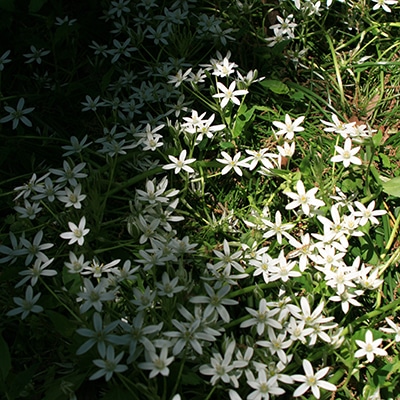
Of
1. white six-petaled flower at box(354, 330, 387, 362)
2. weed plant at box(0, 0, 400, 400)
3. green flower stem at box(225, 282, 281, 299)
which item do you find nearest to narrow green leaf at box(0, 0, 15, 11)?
weed plant at box(0, 0, 400, 400)

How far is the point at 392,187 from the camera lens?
213 cm

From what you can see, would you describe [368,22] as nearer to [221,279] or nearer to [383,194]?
[383,194]

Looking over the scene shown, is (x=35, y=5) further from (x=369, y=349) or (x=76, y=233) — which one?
(x=369, y=349)

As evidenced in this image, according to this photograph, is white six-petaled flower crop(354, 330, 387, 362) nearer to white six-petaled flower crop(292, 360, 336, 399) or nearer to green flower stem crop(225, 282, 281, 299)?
white six-petaled flower crop(292, 360, 336, 399)

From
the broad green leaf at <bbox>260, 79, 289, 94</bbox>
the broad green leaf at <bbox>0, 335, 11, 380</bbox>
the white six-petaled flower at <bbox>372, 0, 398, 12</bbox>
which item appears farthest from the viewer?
→ the white six-petaled flower at <bbox>372, 0, 398, 12</bbox>

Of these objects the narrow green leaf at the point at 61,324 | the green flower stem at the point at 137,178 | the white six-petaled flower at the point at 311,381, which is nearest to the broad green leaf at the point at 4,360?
the narrow green leaf at the point at 61,324

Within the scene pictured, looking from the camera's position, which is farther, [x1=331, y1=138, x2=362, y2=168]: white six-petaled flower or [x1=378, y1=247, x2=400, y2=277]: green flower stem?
[x1=331, y1=138, x2=362, y2=168]: white six-petaled flower

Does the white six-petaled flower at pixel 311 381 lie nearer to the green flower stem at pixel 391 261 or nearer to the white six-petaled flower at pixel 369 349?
the white six-petaled flower at pixel 369 349

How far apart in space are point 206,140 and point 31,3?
0.99m

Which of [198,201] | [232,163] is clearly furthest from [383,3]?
[198,201]

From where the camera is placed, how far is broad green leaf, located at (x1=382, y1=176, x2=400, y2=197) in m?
2.12

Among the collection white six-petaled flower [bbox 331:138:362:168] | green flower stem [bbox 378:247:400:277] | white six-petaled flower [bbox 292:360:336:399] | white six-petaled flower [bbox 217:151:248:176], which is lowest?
white six-petaled flower [bbox 292:360:336:399]

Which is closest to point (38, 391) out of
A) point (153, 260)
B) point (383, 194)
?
point (153, 260)

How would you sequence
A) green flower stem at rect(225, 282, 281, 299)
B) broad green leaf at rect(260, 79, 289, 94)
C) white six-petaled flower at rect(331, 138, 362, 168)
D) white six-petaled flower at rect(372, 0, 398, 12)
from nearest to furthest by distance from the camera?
green flower stem at rect(225, 282, 281, 299)
white six-petaled flower at rect(331, 138, 362, 168)
broad green leaf at rect(260, 79, 289, 94)
white six-petaled flower at rect(372, 0, 398, 12)
